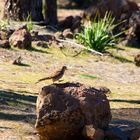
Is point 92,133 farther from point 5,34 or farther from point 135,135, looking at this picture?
point 5,34

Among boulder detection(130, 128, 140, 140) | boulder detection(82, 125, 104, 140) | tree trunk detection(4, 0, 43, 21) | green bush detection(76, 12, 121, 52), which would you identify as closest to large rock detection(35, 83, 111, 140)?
boulder detection(82, 125, 104, 140)

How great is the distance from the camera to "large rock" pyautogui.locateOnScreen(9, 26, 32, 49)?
15.8 metres

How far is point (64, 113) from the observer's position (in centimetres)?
700

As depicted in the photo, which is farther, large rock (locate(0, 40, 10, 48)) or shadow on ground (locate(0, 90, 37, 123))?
large rock (locate(0, 40, 10, 48))

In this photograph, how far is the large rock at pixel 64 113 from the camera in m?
7.00

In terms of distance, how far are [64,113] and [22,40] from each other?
8.86 meters

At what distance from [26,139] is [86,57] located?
29.9ft

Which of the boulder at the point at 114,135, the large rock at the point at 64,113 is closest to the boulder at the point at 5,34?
the boulder at the point at 114,135

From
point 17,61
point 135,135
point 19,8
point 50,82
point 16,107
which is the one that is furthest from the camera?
point 19,8

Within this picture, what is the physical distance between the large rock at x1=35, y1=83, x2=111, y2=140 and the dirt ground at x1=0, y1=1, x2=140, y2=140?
0.50 metres

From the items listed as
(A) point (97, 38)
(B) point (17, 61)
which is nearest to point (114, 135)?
(B) point (17, 61)

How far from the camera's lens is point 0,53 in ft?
48.9

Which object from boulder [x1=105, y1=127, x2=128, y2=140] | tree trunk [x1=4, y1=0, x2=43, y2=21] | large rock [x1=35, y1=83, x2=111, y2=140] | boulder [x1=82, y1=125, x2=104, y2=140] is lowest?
tree trunk [x1=4, y1=0, x2=43, y2=21]

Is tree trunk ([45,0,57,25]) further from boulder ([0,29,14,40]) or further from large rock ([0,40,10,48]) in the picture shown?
large rock ([0,40,10,48])
